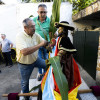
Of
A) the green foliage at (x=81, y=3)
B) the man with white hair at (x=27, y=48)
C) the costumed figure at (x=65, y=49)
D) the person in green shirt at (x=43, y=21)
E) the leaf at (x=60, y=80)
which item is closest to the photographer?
the leaf at (x=60, y=80)

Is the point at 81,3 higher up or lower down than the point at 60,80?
higher up

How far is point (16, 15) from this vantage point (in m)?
5.41

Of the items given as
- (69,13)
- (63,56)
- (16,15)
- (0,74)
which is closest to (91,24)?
(69,13)

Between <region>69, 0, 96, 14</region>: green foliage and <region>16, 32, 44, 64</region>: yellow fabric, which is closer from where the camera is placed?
<region>16, 32, 44, 64</region>: yellow fabric

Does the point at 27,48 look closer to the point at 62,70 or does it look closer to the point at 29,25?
the point at 29,25

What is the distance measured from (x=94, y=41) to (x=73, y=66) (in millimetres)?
1761

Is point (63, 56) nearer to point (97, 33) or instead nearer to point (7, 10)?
point (97, 33)

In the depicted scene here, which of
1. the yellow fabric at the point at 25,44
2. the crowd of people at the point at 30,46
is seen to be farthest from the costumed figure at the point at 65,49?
the yellow fabric at the point at 25,44

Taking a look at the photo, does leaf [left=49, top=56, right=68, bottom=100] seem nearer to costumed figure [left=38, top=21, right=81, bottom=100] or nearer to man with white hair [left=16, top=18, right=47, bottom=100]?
costumed figure [left=38, top=21, right=81, bottom=100]

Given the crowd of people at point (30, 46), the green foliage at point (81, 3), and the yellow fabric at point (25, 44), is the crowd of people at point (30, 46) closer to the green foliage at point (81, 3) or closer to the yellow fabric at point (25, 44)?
the yellow fabric at point (25, 44)

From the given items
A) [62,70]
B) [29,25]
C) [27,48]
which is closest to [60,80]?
[62,70]

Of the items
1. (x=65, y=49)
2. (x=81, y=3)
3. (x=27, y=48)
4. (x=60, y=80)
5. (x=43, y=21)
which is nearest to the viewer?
(x=60, y=80)

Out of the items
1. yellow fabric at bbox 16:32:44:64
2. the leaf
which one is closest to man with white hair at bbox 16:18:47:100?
yellow fabric at bbox 16:32:44:64

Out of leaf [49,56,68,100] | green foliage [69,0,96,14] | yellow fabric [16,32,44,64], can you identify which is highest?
green foliage [69,0,96,14]
